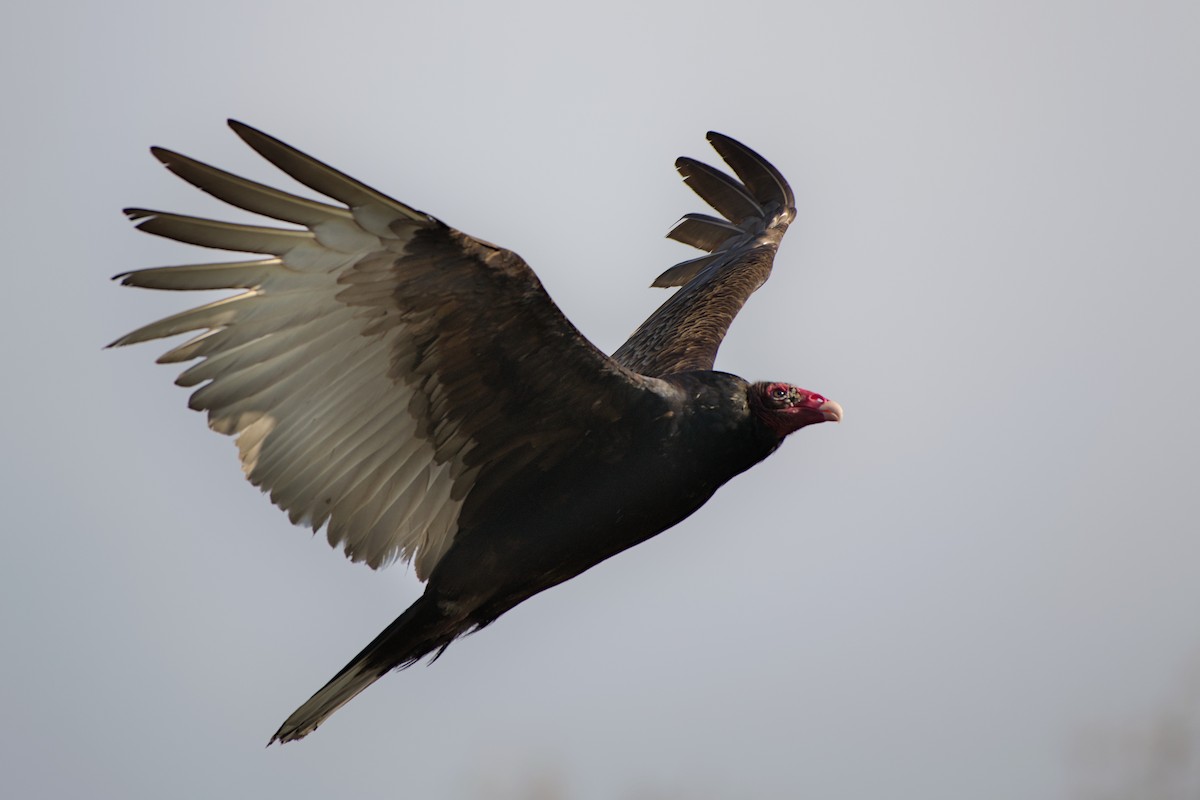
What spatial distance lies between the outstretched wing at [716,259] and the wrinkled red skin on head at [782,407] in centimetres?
114

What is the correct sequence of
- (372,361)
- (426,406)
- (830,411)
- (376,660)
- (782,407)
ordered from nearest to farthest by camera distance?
(372,361) → (426,406) → (376,660) → (782,407) → (830,411)

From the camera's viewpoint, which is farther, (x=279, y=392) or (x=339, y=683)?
(x=339, y=683)

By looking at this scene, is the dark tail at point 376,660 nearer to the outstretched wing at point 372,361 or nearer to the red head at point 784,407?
the outstretched wing at point 372,361

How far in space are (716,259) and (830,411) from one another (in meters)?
2.79

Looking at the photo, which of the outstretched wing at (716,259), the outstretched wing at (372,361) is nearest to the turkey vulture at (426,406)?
the outstretched wing at (372,361)

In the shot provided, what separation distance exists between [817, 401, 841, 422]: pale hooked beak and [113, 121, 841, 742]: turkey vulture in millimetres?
12

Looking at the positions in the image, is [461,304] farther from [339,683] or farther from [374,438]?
[339,683]

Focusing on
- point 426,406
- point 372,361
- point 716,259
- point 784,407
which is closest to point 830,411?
point 784,407

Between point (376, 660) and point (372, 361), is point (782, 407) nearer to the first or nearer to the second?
point (372, 361)

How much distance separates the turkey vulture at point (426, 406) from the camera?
5.83 m

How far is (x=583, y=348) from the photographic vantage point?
6105 mm

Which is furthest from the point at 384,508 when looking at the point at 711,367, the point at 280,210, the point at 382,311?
the point at 711,367

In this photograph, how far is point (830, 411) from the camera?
7098 millimetres

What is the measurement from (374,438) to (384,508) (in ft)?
1.04
